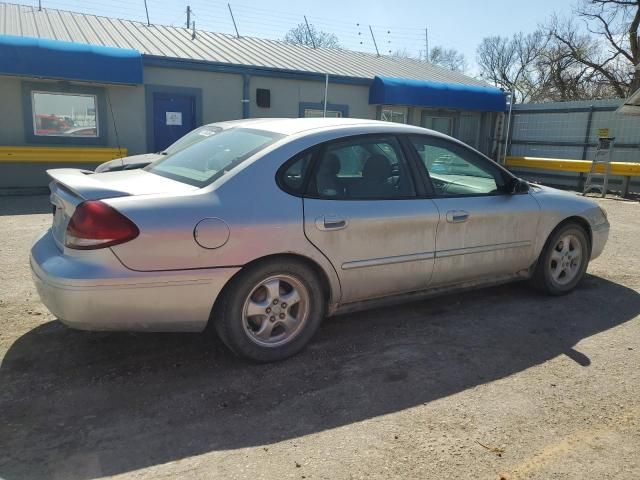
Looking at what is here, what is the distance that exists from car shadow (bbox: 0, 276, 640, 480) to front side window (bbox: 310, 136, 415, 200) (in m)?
1.06

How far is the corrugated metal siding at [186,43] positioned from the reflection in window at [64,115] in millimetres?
1352

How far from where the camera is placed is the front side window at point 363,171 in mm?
3519

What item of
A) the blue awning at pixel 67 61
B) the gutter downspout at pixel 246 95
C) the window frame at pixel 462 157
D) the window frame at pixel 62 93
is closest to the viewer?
the window frame at pixel 462 157

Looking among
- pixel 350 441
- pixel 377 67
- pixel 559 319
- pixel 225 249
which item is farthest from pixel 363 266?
pixel 377 67

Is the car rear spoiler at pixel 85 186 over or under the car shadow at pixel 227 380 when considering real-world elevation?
over

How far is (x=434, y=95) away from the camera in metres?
15.1

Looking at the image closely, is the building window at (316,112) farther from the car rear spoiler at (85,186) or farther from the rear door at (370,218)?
the car rear spoiler at (85,186)

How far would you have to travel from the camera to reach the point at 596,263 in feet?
20.0

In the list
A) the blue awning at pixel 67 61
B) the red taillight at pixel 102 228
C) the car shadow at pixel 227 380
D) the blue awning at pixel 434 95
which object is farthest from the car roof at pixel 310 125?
the blue awning at pixel 434 95

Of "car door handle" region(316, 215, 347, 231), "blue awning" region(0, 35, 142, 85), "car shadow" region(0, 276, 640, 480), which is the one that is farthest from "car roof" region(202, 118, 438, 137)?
"blue awning" region(0, 35, 142, 85)

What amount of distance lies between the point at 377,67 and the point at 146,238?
47.9 feet

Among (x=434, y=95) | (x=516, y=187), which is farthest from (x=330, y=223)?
(x=434, y=95)

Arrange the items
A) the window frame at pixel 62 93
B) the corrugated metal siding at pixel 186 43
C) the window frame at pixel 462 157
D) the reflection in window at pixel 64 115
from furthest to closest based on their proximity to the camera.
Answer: the corrugated metal siding at pixel 186 43 < the reflection in window at pixel 64 115 < the window frame at pixel 62 93 < the window frame at pixel 462 157

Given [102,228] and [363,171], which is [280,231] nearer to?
[363,171]
